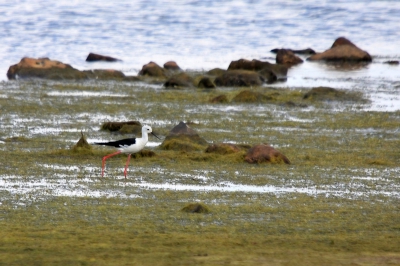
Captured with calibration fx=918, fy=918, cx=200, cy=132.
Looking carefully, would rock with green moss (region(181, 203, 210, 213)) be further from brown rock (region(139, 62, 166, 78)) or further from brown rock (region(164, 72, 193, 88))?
brown rock (region(139, 62, 166, 78))

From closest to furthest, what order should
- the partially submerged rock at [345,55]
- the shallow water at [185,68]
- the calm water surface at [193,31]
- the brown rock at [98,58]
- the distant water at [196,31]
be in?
the shallow water at [185,68] → the brown rock at [98,58] → the partially submerged rock at [345,55] → the distant water at [196,31] → the calm water surface at [193,31]

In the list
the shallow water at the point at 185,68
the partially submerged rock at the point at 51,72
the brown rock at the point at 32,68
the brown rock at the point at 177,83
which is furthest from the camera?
the brown rock at the point at 32,68

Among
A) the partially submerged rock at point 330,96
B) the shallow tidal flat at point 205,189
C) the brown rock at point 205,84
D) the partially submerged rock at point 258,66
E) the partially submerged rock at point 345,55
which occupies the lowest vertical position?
the shallow tidal flat at point 205,189

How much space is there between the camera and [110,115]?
1789 centimetres

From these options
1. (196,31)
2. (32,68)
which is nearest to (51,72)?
(32,68)

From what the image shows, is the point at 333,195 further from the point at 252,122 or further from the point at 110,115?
the point at 110,115

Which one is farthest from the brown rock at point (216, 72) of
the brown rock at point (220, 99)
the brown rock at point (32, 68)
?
the brown rock at point (220, 99)

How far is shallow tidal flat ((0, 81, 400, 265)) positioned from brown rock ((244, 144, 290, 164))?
0.14 metres

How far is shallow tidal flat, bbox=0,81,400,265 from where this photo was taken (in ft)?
25.4

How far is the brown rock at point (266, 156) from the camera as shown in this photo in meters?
12.6

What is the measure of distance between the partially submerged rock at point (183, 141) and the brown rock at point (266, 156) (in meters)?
1.36

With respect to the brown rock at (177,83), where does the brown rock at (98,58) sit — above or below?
above

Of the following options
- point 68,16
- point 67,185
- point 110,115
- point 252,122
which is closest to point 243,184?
point 67,185

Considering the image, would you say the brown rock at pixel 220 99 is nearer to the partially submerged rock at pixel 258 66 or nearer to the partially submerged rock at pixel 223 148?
the partially submerged rock at pixel 223 148
